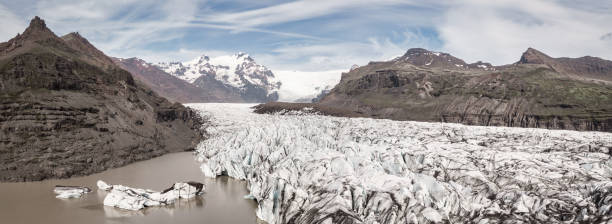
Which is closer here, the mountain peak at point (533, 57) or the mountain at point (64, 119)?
the mountain at point (64, 119)

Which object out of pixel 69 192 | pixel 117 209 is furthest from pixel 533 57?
pixel 69 192

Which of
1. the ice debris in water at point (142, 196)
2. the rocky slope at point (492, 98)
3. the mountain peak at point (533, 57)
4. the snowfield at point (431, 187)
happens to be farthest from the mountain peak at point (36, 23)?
the mountain peak at point (533, 57)

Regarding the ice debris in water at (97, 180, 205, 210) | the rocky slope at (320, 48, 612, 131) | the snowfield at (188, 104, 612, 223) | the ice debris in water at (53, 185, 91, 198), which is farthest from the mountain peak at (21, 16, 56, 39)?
the rocky slope at (320, 48, 612, 131)

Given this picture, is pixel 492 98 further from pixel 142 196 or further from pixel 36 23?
pixel 36 23

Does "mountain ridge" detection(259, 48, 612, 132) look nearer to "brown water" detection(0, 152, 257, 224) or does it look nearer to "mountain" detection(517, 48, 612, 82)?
"mountain" detection(517, 48, 612, 82)

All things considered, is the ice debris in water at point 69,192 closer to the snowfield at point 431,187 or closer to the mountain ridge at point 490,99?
the snowfield at point 431,187
